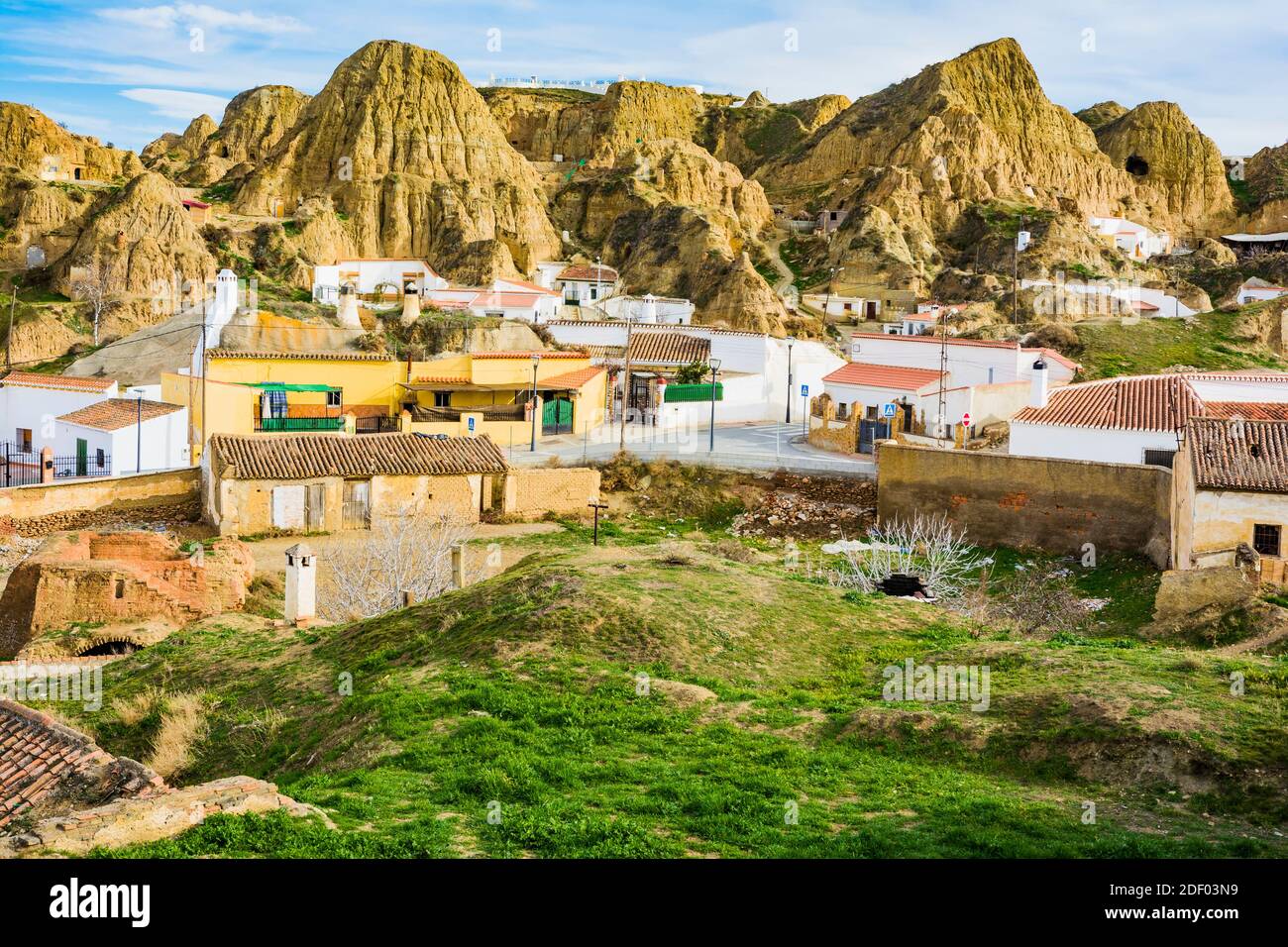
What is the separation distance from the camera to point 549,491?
108 ft

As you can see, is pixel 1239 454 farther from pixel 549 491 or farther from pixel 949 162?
pixel 949 162

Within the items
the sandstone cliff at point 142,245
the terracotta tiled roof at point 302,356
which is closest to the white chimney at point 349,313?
the terracotta tiled roof at point 302,356

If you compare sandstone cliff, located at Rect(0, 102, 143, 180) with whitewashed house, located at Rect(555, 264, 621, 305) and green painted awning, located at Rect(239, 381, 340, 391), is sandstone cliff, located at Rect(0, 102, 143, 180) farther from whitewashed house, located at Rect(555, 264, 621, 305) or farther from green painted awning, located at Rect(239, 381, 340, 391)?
green painted awning, located at Rect(239, 381, 340, 391)

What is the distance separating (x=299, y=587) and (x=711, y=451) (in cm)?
2013

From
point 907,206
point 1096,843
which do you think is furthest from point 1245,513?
point 907,206

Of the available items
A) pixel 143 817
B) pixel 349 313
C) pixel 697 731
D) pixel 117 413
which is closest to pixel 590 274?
pixel 349 313

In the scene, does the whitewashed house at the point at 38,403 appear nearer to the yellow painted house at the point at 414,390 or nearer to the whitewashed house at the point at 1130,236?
the yellow painted house at the point at 414,390

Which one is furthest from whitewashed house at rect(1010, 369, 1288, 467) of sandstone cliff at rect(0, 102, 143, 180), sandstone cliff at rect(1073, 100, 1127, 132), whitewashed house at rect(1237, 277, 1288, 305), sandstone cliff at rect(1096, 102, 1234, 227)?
sandstone cliff at rect(1073, 100, 1127, 132)

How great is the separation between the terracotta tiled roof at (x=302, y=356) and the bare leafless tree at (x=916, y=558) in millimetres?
19417

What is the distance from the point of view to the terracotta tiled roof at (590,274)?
74.2 metres

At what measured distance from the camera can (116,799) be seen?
9.28 metres
